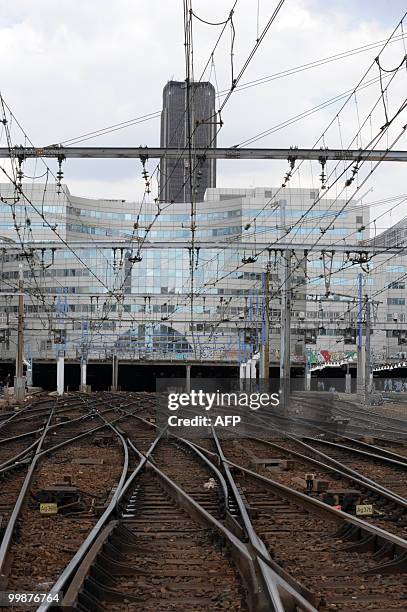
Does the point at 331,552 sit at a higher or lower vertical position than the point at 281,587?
lower

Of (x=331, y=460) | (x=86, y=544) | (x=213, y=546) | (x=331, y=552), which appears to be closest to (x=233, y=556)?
(x=213, y=546)

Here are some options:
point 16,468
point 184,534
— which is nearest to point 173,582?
point 184,534

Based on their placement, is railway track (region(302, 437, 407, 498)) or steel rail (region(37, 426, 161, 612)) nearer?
steel rail (region(37, 426, 161, 612))

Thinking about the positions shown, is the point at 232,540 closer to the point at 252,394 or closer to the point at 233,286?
the point at 252,394

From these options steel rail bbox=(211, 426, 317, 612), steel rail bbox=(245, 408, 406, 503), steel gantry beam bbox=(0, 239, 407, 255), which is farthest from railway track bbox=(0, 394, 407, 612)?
steel gantry beam bbox=(0, 239, 407, 255)

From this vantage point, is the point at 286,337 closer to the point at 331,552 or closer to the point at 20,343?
the point at 20,343

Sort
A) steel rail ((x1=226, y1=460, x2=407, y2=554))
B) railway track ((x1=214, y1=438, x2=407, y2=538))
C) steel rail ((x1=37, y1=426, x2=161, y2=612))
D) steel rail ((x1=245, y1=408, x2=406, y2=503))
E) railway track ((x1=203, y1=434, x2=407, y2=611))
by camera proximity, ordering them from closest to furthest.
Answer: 1. steel rail ((x1=37, y1=426, x2=161, y2=612))
2. railway track ((x1=203, y1=434, x2=407, y2=611))
3. steel rail ((x1=226, y1=460, x2=407, y2=554))
4. railway track ((x1=214, y1=438, x2=407, y2=538))
5. steel rail ((x1=245, y1=408, x2=406, y2=503))

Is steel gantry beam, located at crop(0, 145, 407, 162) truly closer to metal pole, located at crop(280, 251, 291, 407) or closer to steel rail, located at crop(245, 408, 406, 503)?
steel rail, located at crop(245, 408, 406, 503)

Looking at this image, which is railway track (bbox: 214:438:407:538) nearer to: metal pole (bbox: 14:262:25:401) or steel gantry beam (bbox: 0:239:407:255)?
steel gantry beam (bbox: 0:239:407:255)

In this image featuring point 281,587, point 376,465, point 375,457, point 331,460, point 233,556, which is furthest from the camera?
point 375,457

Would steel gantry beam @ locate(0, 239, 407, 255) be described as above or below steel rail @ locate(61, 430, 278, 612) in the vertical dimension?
above

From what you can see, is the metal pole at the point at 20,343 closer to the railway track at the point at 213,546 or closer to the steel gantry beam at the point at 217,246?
the steel gantry beam at the point at 217,246

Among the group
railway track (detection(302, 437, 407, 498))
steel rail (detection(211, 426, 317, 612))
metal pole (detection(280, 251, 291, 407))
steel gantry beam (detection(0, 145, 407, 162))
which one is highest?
steel gantry beam (detection(0, 145, 407, 162))

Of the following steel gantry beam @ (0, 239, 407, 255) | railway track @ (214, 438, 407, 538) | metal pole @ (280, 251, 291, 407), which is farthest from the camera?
metal pole @ (280, 251, 291, 407)
